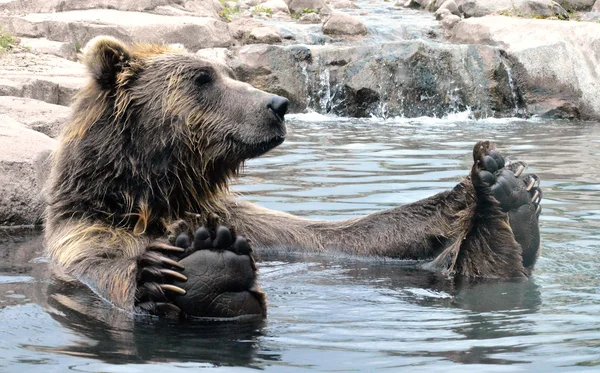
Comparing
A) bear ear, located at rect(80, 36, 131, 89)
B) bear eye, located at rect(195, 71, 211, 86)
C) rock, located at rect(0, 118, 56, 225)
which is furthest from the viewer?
rock, located at rect(0, 118, 56, 225)

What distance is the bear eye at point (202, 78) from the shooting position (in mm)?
5223

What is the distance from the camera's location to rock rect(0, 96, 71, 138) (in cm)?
790

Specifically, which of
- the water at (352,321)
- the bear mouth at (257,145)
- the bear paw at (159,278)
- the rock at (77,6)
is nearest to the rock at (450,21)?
the rock at (77,6)

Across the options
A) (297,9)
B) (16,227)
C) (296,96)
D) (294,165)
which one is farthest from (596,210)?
(297,9)

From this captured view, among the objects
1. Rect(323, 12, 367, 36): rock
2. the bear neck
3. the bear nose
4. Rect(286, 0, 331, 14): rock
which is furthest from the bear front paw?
Rect(286, 0, 331, 14): rock

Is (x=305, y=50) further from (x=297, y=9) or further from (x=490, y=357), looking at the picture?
(x=490, y=357)

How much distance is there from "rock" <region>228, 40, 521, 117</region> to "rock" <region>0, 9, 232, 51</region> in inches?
56.3

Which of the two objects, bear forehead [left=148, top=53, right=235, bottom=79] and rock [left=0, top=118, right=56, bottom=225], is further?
rock [left=0, top=118, right=56, bottom=225]

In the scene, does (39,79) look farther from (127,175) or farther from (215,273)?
(215,273)

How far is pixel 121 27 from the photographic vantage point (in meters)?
17.9

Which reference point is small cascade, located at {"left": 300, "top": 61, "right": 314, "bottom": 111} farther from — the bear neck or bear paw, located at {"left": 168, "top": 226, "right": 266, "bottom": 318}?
bear paw, located at {"left": 168, "top": 226, "right": 266, "bottom": 318}

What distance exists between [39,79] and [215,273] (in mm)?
7388

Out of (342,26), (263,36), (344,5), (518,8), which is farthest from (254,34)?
(344,5)

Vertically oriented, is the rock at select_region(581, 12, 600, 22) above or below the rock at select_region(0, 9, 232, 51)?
above
